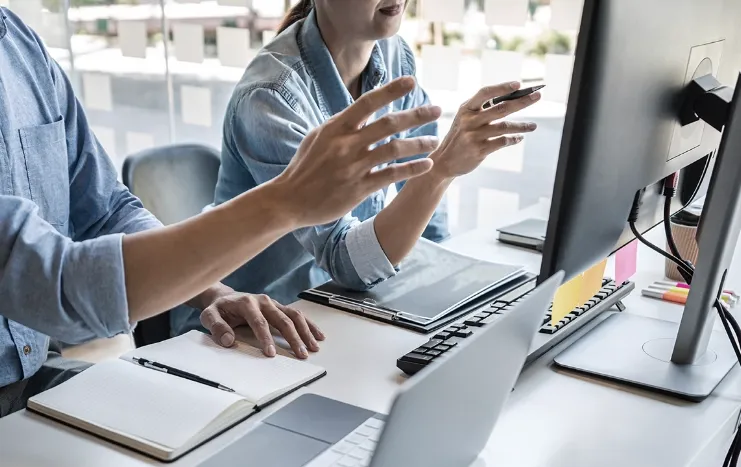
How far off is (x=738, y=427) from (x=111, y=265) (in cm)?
77

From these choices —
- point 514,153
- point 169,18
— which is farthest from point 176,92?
point 514,153

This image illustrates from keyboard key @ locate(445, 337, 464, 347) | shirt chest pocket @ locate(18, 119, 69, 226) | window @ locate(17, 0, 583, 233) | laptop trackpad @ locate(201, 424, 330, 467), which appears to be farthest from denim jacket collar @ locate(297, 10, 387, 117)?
window @ locate(17, 0, 583, 233)

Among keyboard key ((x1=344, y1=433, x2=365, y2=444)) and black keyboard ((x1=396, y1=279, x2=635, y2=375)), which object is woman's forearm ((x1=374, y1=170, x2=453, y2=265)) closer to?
black keyboard ((x1=396, y1=279, x2=635, y2=375))

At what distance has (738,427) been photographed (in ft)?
3.35

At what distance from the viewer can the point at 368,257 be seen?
1351 millimetres

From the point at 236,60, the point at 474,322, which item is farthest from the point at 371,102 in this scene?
the point at 236,60

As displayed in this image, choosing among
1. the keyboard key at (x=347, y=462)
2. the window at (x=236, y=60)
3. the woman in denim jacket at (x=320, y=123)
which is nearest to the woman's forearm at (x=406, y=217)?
the woman in denim jacket at (x=320, y=123)

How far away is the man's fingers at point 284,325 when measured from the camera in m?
1.13

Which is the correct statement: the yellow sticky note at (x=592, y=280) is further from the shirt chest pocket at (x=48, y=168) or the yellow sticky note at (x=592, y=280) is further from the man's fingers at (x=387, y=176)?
the shirt chest pocket at (x=48, y=168)

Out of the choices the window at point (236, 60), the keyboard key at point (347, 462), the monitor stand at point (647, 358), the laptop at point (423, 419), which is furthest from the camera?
the window at point (236, 60)

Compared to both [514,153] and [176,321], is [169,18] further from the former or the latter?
[176,321]

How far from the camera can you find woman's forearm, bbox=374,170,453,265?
4.51ft

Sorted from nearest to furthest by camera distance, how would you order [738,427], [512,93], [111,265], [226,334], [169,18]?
[111,265] → [738,427] → [226,334] → [512,93] → [169,18]

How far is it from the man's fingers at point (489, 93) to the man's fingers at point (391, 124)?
38 centimetres
